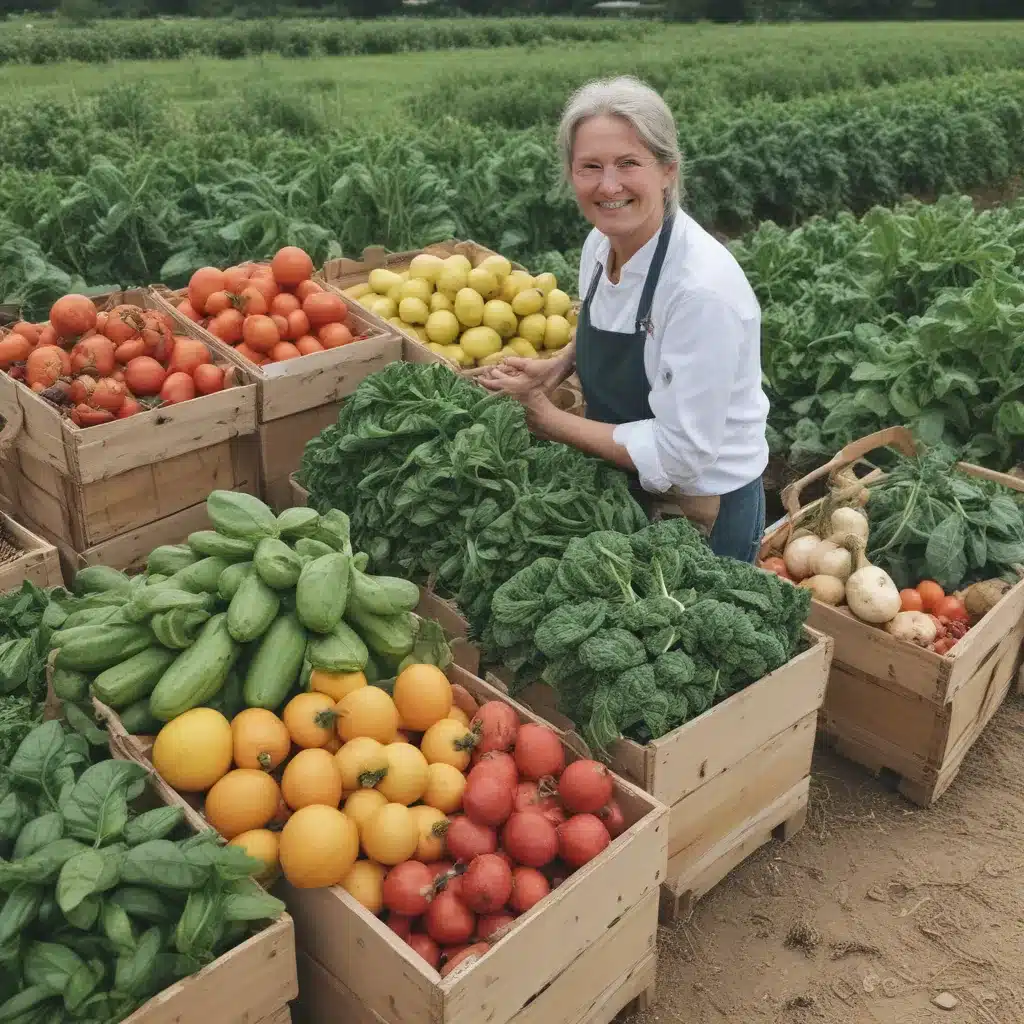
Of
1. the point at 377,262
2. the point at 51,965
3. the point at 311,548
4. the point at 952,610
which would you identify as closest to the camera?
the point at 51,965

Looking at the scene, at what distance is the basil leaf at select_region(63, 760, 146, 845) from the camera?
87.3 inches

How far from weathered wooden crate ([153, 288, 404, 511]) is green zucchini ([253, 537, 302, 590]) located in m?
1.84

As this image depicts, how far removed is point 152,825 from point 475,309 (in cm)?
344

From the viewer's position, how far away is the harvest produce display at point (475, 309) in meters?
5.11

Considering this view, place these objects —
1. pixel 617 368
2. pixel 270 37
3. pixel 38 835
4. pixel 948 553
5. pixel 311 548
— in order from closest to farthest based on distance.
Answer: pixel 38 835 → pixel 311 548 → pixel 617 368 → pixel 948 553 → pixel 270 37

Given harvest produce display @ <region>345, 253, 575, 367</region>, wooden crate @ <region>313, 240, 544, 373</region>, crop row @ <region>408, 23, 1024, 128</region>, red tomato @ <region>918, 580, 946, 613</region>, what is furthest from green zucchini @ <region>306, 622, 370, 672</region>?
crop row @ <region>408, 23, 1024, 128</region>

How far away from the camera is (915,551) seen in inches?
170

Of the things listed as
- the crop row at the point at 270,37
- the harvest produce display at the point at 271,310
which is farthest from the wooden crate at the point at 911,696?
the crop row at the point at 270,37

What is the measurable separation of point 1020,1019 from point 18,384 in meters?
4.33

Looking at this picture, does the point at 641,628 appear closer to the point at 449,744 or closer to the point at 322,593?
the point at 449,744

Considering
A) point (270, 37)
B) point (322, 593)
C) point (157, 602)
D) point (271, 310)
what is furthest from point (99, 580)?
point (270, 37)

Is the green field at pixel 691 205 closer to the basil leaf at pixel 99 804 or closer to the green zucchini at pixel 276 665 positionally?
the green zucchini at pixel 276 665

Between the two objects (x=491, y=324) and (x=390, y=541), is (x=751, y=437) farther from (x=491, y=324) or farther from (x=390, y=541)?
(x=491, y=324)

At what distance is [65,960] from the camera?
203 centimetres
